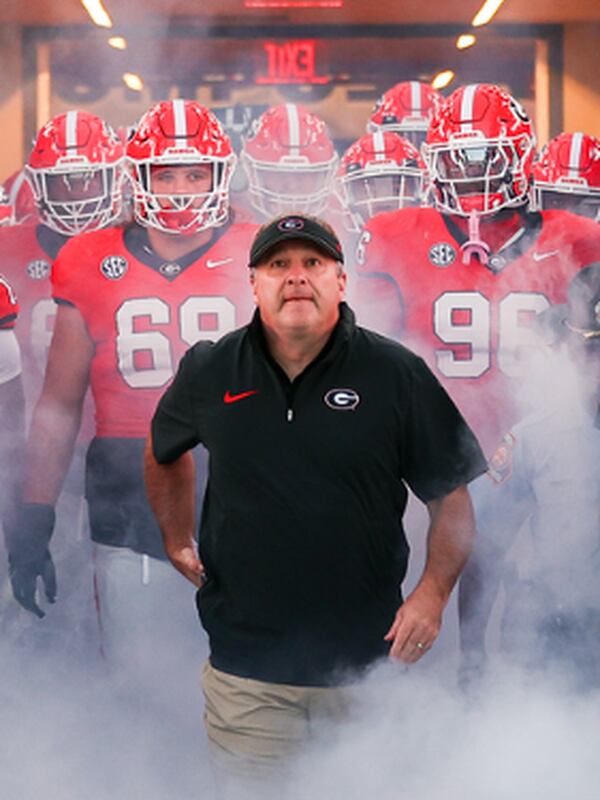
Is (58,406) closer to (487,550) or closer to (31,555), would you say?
(31,555)

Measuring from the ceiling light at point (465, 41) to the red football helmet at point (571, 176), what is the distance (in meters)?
0.26

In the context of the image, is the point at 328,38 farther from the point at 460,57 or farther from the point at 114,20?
the point at 114,20

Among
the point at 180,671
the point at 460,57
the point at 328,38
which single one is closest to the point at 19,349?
the point at 180,671

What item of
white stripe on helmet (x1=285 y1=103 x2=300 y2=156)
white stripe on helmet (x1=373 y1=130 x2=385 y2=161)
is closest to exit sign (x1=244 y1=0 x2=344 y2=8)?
white stripe on helmet (x1=285 y1=103 x2=300 y2=156)

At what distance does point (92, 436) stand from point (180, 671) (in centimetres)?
47

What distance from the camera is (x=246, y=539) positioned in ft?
4.99

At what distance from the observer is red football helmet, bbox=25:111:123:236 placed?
2129mm

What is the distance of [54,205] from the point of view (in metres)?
2.17

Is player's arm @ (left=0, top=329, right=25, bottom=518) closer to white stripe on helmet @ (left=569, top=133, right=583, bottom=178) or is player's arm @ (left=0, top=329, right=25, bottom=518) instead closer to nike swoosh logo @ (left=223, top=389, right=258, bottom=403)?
nike swoosh logo @ (left=223, top=389, right=258, bottom=403)

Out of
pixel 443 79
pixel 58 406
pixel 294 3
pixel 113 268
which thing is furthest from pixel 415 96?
pixel 58 406

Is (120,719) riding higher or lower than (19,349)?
lower

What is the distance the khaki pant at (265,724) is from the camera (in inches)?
61.1

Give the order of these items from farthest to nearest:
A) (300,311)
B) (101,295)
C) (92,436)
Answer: (92,436) → (101,295) → (300,311)

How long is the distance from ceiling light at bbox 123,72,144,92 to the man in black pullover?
27.3 inches
